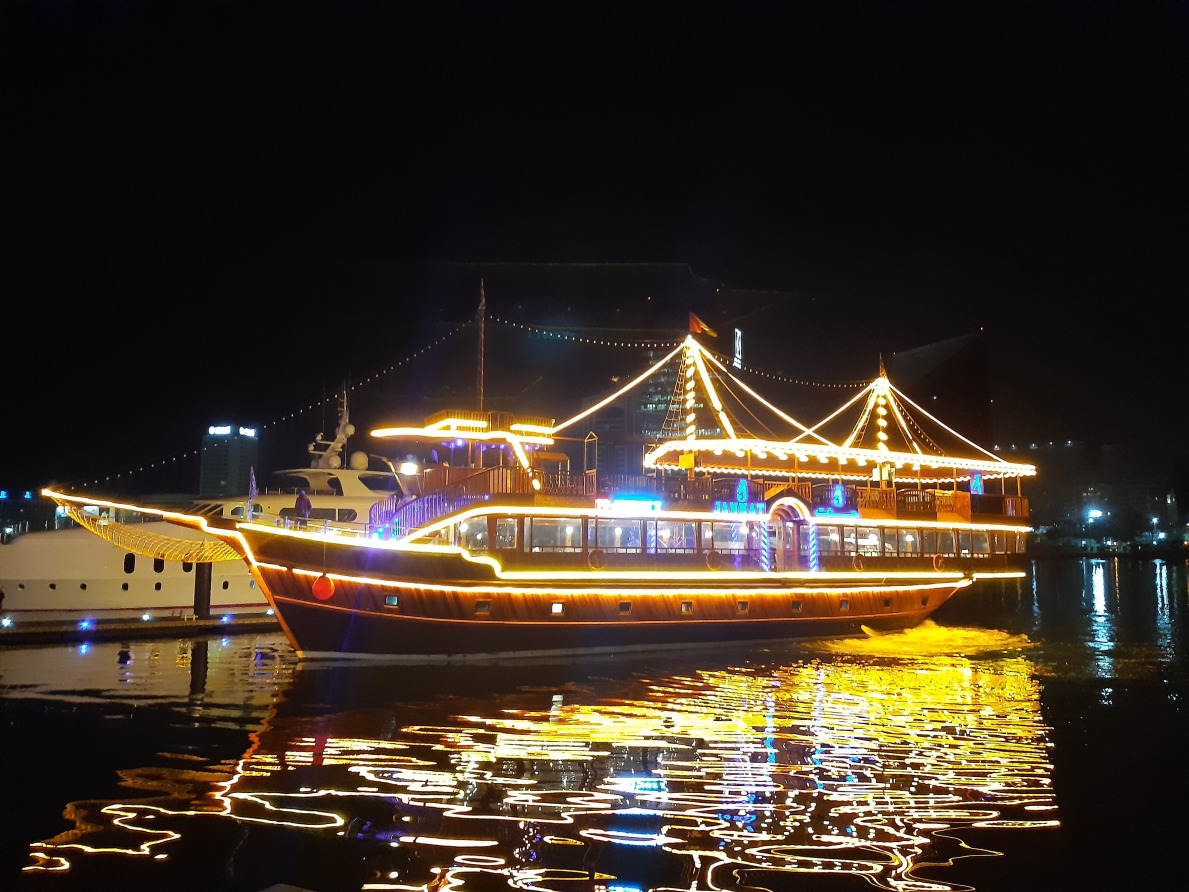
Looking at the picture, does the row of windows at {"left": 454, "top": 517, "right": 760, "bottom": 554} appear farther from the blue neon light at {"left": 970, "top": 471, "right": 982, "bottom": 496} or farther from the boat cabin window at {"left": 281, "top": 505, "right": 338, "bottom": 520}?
the blue neon light at {"left": 970, "top": 471, "right": 982, "bottom": 496}

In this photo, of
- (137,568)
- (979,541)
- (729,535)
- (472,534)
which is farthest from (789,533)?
(137,568)

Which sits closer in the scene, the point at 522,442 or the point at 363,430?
the point at 522,442

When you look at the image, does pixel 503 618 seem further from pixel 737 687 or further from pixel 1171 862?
pixel 1171 862

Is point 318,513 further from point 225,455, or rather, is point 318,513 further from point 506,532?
point 225,455

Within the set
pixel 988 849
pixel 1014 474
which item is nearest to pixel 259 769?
pixel 988 849

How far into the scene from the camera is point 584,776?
872 cm

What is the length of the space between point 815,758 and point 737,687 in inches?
196

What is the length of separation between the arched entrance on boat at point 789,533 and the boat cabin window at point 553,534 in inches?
208

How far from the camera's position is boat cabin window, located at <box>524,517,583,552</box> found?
59.0 feet

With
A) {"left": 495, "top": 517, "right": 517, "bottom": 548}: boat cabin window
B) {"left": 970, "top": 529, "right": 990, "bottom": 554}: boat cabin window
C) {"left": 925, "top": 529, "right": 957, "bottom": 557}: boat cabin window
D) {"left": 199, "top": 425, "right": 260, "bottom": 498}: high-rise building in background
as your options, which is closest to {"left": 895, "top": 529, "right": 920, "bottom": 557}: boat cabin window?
{"left": 925, "top": 529, "right": 957, "bottom": 557}: boat cabin window

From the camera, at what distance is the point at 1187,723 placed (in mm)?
12266

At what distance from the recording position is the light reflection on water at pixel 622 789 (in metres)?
6.42

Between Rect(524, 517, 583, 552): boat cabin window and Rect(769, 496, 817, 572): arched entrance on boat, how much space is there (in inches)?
208

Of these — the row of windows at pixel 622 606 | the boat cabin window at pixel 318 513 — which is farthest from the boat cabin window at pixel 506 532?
the boat cabin window at pixel 318 513
